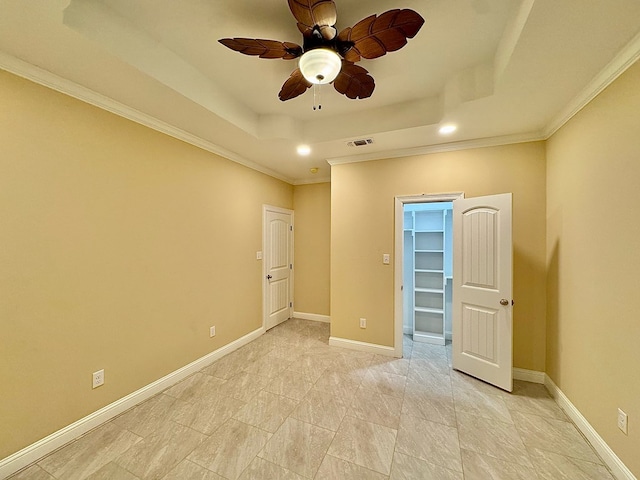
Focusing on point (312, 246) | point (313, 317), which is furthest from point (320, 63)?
point (313, 317)

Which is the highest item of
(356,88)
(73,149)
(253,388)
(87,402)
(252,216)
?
(356,88)

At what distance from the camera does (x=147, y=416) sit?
203 centimetres

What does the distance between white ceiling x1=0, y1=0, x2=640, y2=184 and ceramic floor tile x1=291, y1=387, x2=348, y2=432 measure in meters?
2.68

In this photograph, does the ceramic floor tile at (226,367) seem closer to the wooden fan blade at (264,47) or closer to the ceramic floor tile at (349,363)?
the ceramic floor tile at (349,363)

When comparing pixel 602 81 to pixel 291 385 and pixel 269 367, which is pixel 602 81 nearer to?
pixel 291 385

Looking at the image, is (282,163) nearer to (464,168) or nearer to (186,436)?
(464,168)

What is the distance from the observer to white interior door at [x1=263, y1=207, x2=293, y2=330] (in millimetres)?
3945

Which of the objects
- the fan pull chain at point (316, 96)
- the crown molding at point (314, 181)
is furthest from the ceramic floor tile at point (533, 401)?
the crown molding at point (314, 181)

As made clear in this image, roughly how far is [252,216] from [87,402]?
8.25ft

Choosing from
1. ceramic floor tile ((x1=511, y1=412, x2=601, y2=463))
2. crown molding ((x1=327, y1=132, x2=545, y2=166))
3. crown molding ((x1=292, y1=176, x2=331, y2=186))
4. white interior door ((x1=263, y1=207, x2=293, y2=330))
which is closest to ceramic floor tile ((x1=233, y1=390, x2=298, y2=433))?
white interior door ((x1=263, y1=207, x2=293, y2=330))

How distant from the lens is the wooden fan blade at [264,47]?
135 centimetres

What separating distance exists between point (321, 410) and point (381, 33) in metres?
2.74

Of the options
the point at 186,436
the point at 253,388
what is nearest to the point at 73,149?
the point at 186,436

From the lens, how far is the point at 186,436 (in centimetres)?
183
